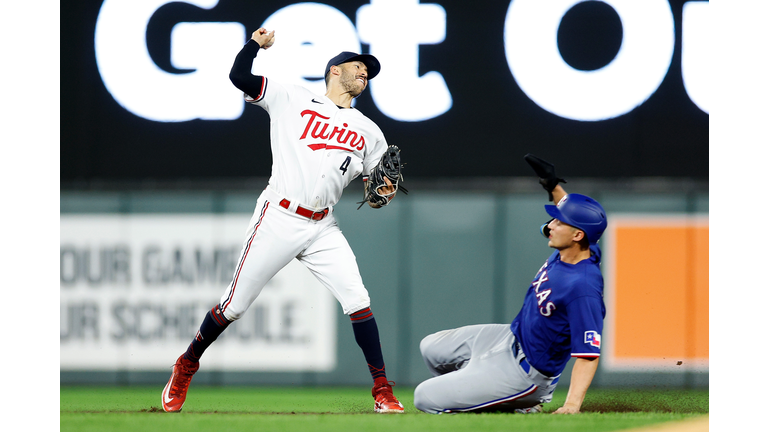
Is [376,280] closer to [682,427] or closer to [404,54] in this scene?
[404,54]

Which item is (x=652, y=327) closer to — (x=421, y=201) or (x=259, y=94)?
(x=421, y=201)

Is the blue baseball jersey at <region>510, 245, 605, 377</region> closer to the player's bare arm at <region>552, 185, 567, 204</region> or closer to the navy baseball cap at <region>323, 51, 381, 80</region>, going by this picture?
the player's bare arm at <region>552, 185, 567, 204</region>

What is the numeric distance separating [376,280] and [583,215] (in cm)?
217

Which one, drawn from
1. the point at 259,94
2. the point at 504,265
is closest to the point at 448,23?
the point at 504,265

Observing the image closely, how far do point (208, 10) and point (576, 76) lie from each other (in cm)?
247

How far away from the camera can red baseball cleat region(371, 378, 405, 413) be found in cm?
309

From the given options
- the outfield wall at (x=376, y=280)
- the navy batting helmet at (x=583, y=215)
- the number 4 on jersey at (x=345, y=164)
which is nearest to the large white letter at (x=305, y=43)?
the outfield wall at (x=376, y=280)

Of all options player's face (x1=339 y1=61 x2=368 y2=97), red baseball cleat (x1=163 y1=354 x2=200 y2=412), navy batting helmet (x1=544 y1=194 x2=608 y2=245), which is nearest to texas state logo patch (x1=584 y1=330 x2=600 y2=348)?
navy batting helmet (x1=544 y1=194 x2=608 y2=245)

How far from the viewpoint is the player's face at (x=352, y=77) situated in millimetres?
3371

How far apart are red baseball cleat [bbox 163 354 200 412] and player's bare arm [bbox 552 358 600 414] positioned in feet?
5.23

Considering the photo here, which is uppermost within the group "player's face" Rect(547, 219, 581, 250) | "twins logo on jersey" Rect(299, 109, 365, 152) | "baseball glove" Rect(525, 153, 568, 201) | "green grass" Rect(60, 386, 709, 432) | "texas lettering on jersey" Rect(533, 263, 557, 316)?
"twins logo on jersey" Rect(299, 109, 365, 152)

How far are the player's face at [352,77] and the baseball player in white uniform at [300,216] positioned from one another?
0.46ft

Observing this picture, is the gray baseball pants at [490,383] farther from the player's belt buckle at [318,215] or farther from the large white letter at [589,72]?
the large white letter at [589,72]

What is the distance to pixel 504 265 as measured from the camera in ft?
15.8
